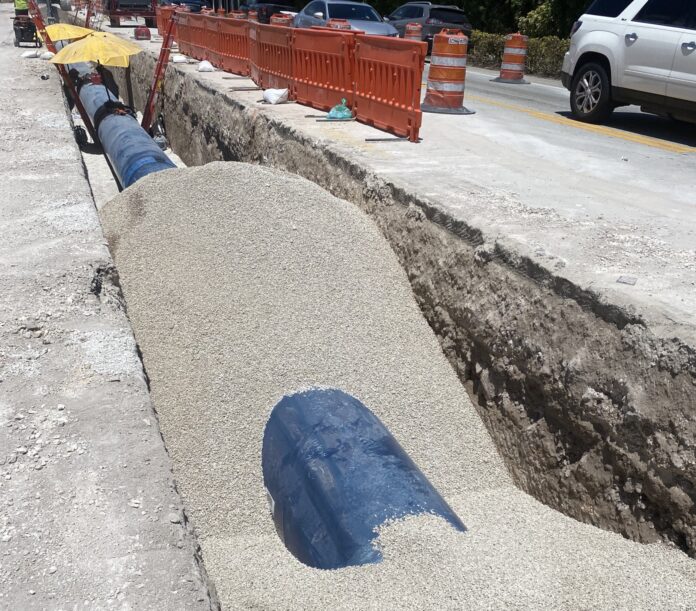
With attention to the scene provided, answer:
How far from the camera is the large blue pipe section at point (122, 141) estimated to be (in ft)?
27.6

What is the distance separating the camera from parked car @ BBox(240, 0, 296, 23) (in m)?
25.0

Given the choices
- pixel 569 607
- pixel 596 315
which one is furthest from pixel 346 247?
pixel 569 607

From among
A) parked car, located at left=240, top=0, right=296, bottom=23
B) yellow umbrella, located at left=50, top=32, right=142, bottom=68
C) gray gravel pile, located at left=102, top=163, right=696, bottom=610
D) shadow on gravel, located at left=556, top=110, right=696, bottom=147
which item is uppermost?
parked car, located at left=240, top=0, right=296, bottom=23

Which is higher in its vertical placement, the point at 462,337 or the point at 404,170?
the point at 404,170

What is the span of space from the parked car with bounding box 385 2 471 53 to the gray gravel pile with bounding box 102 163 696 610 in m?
17.4

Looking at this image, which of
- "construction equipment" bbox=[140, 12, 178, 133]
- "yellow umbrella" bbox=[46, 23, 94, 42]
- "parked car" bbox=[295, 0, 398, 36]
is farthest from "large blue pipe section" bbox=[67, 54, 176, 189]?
"parked car" bbox=[295, 0, 398, 36]

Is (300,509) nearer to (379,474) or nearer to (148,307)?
(379,474)

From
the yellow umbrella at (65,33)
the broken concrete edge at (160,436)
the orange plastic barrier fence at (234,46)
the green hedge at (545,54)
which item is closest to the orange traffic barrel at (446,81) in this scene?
the orange plastic barrier fence at (234,46)

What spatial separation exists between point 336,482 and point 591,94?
8.77 meters

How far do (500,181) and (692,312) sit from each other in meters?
2.77

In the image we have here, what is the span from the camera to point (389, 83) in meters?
7.44

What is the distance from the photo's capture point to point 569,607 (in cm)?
264

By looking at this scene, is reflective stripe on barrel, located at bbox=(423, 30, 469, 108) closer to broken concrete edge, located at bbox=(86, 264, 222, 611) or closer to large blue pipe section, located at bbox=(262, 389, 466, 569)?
broken concrete edge, located at bbox=(86, 264, 222, 611)

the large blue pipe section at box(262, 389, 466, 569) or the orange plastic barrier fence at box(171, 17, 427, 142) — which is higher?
the orange plastic barrier fence at box(171, 17, 427, 142)
